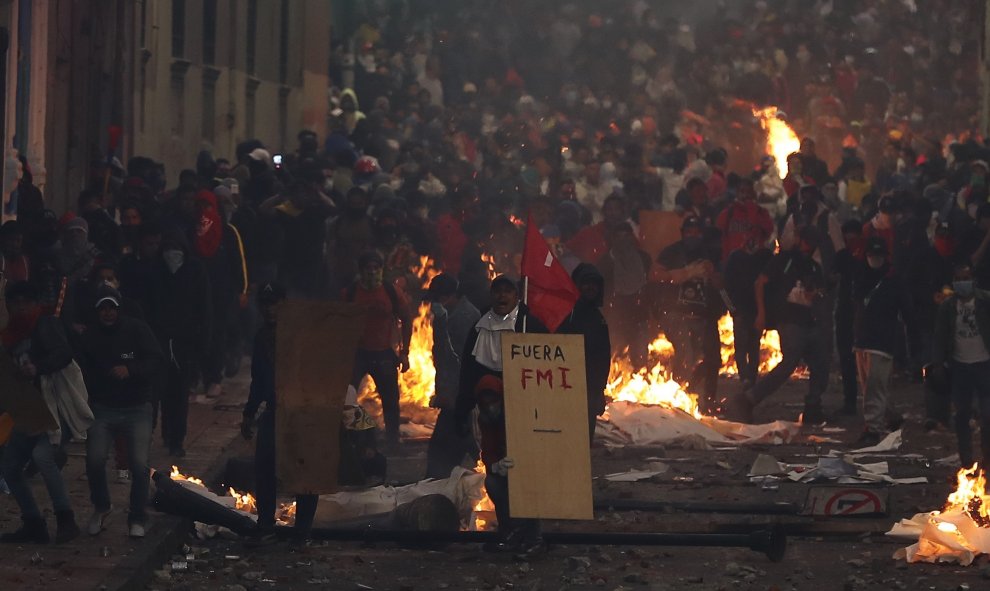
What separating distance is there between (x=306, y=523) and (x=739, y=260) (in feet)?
24.7

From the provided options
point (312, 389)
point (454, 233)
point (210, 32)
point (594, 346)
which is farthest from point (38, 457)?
point (210, 32)

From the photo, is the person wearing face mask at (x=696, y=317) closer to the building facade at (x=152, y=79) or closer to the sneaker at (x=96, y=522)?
the building facade at (x=152, y=79)

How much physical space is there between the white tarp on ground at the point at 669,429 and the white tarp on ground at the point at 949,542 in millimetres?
4824

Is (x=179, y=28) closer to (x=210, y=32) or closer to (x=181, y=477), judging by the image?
(x=210, y=32)

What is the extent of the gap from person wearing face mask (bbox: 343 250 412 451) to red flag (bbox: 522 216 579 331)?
4.01m

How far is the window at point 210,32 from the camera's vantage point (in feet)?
104

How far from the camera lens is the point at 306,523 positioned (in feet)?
41.3

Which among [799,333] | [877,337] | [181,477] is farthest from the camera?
[799,333]

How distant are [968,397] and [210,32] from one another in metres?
18.7

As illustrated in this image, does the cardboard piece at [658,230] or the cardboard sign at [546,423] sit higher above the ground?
the cardboard piece at [658,230]

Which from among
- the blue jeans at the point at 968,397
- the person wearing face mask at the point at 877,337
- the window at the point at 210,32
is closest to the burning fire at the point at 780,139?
the window at the point at 210,32

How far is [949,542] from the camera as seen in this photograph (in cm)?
1202

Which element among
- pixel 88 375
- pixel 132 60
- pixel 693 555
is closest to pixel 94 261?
pixel 88 375

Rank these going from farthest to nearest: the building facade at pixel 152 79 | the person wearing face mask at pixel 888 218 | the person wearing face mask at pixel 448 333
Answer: the building facade at pixel 152 79
the person wearing face mask at pixel 888 218
the person wearing face mask at pixel 448 333
